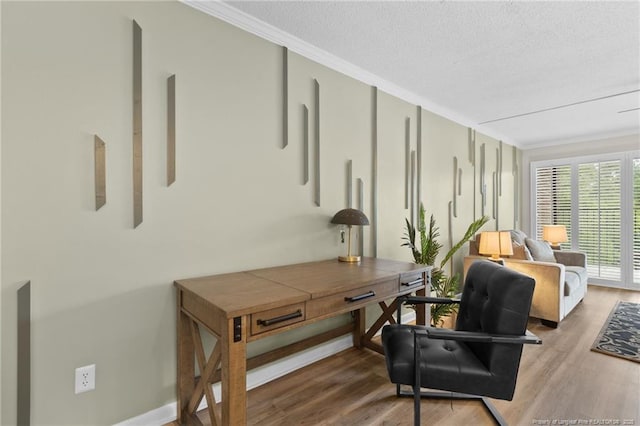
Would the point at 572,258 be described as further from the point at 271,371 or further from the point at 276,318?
the point at 276,318

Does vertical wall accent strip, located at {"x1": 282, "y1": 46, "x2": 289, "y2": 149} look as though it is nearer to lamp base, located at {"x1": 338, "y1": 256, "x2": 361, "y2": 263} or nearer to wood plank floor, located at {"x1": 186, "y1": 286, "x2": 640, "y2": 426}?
lamp base, located at {"x1": 338, "y1": 256, "x2": 361, "y2": 263}

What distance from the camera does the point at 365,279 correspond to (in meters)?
1.83

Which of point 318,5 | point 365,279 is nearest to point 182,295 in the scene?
point 365,279

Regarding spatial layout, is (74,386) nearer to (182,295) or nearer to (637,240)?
(182,295)

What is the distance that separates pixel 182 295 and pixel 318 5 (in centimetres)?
195

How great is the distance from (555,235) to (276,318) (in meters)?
5.22

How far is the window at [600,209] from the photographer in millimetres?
4555

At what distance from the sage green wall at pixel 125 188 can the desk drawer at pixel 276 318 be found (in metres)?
0.69

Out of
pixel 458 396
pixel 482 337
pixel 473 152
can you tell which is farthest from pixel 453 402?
pixel 473 152

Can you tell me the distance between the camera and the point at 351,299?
5.69 feet

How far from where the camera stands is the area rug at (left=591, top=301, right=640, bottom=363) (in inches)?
101

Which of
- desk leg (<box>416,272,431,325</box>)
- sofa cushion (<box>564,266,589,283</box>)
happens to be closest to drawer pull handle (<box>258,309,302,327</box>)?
desk leg (<box>416,272,431,325</box>)

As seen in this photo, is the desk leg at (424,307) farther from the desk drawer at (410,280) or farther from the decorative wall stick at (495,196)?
the decorative wall stick at (495,196)

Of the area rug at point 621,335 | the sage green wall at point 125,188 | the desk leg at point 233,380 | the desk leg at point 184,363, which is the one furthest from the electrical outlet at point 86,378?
the area rug at point 621,335
